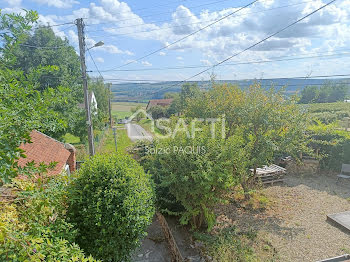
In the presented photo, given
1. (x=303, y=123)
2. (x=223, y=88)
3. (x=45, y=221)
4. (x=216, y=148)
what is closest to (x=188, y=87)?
(x=223, y=88)

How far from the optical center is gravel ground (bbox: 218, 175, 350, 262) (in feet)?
18.7

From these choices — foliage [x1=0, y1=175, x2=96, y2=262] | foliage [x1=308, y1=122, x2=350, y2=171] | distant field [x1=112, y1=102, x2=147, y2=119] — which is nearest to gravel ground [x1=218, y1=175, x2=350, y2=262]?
foliage [x1=308, y1=122, x2=350, y2=171]

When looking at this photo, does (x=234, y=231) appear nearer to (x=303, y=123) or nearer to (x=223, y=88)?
(x=303, y=123)

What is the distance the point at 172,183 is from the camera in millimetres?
6160

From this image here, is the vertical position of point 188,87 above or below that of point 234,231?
above

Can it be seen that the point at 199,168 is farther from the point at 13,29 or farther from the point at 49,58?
the point at 49,58

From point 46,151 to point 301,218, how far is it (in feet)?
29.5

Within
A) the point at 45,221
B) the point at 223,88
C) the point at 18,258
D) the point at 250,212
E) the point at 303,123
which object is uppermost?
the point at 223,88

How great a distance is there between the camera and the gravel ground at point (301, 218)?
18.7ft

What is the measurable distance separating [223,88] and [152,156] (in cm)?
609

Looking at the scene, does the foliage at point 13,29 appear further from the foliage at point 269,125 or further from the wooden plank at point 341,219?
the wooden plank at point 341,219

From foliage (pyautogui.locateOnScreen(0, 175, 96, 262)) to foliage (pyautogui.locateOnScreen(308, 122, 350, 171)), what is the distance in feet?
35.1

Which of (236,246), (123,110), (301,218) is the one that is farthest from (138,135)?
(123,110)

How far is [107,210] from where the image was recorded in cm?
404
